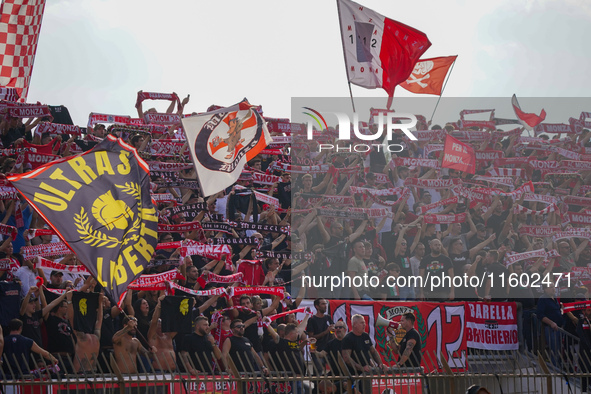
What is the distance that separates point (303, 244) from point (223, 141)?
2.31 m

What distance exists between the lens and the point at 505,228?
16094 millimetres

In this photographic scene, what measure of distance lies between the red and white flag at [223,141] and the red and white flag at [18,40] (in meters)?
5.11

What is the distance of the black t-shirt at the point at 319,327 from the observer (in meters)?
12.2

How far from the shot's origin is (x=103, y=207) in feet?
34.1

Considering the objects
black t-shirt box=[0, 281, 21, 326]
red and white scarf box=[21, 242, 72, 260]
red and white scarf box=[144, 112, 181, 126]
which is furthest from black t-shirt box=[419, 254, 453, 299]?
red and white scarf box=[144, 112, 181, 126]

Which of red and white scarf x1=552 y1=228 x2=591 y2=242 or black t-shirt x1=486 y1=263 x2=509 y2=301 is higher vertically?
red and white scarf x1=552 y1=228 x2=591 y2=242

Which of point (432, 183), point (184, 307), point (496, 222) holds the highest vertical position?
point (432, 183)

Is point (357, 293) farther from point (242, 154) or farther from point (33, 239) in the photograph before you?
point (33, 239)

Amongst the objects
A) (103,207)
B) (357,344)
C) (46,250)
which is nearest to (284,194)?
(357,344)

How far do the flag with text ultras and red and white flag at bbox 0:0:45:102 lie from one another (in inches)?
292

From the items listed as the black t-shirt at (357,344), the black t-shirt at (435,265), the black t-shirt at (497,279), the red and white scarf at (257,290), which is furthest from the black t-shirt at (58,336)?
the black t-shirt at (497,279)

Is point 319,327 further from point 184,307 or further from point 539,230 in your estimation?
point 539,230

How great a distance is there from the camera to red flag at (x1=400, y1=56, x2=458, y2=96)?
1955 centimetres

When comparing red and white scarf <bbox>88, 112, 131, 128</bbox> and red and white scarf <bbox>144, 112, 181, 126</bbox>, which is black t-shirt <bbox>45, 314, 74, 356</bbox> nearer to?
Result: red and white scarf <bbox>88, 112, 131, 128</bbox>
